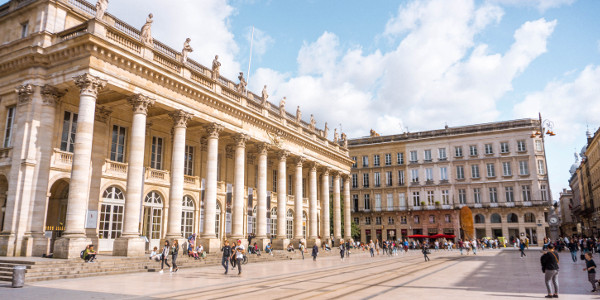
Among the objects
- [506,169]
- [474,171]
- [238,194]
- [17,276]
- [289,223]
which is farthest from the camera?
[474,171]

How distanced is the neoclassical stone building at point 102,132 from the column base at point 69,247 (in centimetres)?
4

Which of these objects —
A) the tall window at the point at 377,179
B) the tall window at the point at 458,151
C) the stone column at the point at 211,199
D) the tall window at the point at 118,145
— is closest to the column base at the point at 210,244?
the stone column at the point at 211,199

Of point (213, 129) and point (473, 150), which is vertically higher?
point (473, 150)

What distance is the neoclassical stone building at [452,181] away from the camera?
179 ft

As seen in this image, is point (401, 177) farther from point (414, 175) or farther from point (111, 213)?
point (111, 213)

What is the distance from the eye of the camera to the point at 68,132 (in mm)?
21859

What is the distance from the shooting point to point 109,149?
23.5m

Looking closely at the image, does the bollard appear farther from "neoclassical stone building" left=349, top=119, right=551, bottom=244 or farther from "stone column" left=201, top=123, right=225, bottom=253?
"neoclassical stone building" left=349, top=119, right=551, bottom=244

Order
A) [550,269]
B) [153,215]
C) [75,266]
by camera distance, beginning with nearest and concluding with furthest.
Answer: [550,269], [75,266], [153,215]

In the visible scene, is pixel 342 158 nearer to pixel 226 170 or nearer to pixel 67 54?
pixel 226 170

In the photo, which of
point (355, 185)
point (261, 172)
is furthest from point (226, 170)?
point (355, 185)

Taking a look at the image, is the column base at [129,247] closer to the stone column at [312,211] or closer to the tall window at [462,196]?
the stone column at [312,211]

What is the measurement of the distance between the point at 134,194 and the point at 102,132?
5514 mm

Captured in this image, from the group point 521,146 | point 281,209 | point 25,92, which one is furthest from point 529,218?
point 25,92
